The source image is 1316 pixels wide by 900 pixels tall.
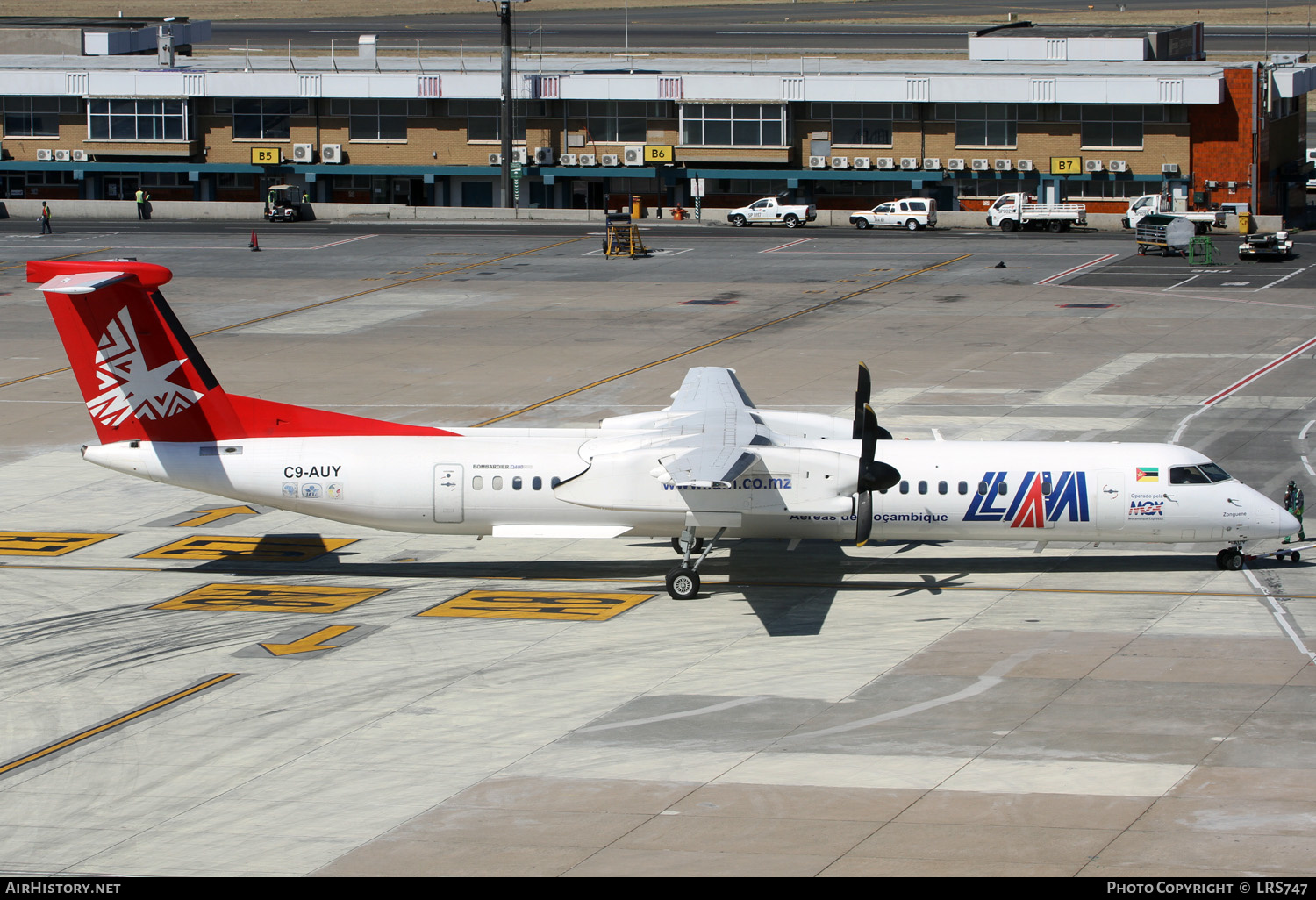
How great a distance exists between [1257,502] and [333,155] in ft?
310

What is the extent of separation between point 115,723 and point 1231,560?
2420 centimetres

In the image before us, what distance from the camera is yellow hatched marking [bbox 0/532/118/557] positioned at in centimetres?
3747

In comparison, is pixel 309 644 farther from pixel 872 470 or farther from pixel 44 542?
pixel 872 470

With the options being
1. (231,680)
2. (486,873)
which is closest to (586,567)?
(231,680)

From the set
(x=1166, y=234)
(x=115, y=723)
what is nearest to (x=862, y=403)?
(x=115, y=723)

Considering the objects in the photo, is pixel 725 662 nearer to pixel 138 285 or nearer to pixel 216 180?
pixel 138 285

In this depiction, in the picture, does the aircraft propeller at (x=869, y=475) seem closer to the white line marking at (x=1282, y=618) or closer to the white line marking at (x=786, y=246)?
the white line marking at (x=1282, y=618)

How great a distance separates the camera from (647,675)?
28.8 metres

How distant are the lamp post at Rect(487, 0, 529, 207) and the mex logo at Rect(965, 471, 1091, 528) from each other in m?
75.9

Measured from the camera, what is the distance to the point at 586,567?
37.0 meters

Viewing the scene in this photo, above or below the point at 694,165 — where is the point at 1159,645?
below

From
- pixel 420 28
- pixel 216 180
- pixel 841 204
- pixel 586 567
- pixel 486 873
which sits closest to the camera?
pixel 486 873

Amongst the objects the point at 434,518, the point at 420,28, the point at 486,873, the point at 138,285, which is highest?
the point at 420,28

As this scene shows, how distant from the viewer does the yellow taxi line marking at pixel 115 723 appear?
2495cm
